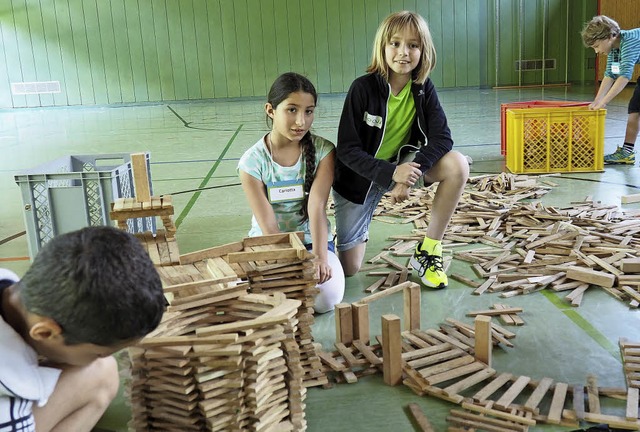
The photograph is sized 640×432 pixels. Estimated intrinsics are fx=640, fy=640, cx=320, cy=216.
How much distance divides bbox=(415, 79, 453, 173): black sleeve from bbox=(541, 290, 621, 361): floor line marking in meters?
0.94

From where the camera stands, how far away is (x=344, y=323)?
9.39 feet

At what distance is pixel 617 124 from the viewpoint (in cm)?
952

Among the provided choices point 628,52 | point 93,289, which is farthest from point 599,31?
point 93,289

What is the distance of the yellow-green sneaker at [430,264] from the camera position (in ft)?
11.8

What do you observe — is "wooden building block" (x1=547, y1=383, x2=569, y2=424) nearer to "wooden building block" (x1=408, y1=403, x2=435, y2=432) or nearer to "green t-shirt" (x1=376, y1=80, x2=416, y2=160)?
"wooden building block" (x1=408, y1=403, x2=435, y2=432)

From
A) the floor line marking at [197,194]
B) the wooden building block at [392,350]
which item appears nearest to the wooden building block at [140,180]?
the wooden building block at [392,350]

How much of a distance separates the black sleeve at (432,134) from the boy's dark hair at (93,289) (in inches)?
89.8

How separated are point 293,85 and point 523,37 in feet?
53.5

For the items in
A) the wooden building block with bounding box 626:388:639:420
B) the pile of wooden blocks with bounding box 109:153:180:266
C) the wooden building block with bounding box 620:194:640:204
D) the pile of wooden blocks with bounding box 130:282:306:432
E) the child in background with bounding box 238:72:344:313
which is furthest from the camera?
the wooden building block with bounding box 620:194:640:204

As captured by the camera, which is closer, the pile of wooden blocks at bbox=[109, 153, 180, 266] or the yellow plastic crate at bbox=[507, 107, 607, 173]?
the pile of wooden blocks at bbox=[109, 153, 180, 266]

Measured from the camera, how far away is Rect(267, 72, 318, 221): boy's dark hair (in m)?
3.15

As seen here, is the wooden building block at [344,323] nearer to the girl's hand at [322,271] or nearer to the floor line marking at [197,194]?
the girl's hand at [322,271]

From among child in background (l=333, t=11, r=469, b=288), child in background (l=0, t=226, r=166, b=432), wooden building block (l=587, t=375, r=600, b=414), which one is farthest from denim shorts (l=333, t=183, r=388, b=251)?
child in background (l=0, t=226, r=166, b=432)

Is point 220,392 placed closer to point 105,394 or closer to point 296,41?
point 105,394
